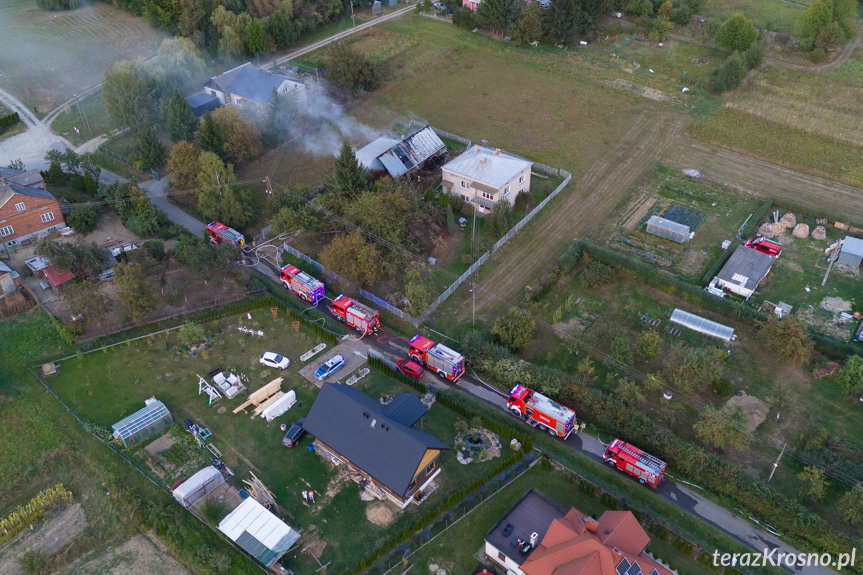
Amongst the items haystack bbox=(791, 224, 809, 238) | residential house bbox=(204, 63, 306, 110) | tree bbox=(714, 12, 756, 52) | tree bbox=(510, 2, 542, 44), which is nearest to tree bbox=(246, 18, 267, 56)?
residential house bbox=(204, 63, 306, 110)

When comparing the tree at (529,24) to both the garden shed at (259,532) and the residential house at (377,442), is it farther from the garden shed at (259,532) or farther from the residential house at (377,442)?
the garden shed at (259,532)

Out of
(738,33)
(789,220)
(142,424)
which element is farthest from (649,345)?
(738,33)

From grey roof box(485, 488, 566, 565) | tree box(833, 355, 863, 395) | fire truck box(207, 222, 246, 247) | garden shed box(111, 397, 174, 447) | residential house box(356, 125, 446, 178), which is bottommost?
garden shed box(111, 397, 174, 447)

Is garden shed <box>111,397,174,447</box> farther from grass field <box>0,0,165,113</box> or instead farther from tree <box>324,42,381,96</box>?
grass field <box>0,0,165,113</box>

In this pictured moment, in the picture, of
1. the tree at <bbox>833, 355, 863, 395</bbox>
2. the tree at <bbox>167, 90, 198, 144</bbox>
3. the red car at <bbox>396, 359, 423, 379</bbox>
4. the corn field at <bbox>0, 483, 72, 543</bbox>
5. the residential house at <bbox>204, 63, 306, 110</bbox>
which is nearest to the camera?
the corn field at <bbox>0, 483, 72, 543</bbox>

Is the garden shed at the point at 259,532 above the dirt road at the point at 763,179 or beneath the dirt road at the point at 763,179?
beneath

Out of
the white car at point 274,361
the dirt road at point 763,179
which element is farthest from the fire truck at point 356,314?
the dirt road at point 763,179

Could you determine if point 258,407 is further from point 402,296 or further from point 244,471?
point 402,296

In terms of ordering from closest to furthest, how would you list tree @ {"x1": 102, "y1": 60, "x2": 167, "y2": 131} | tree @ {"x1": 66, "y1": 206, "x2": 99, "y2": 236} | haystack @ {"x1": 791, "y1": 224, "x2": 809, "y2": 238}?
1. haystack @ {"x1": 791, "y1": 224, "x2": 809, "y2": 238}
2. tree @ {"x1": 66, "y1": 206, "x2": 99, "y2": 236}
3. tree @ {"x1": 102, "y1": 60, "x2": 167, "y2": 131}
